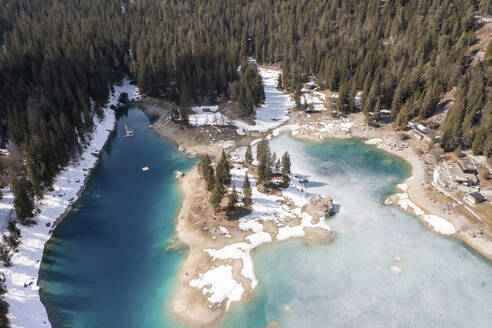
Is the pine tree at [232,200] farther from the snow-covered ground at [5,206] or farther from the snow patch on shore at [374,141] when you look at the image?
the snow patch on shore at [374,141]

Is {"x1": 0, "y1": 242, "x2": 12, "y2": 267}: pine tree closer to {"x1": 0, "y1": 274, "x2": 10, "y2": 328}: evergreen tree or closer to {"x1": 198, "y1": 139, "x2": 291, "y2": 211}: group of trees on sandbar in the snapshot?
{"x1": 0, "y1": 274, "x2": 10, "y2": 328}: evergreen tree

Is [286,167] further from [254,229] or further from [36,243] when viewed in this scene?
[36,243]

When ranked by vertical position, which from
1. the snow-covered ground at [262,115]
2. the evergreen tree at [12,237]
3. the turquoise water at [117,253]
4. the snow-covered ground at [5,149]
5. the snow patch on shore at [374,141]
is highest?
the snow-covered ground at [262,115]

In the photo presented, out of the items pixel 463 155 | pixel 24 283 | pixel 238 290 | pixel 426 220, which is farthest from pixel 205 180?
pixel 463 155

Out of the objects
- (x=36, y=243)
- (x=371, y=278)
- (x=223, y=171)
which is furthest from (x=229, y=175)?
(x=36, y=243)

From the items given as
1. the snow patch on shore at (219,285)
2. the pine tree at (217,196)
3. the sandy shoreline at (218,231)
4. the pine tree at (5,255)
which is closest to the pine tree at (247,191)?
the pine tree at (217,196)

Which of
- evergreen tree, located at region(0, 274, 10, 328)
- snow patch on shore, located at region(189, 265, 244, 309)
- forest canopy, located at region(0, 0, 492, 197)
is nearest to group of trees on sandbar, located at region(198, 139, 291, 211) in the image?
snow patch on shore, located at region(189, 265, 244, 309)

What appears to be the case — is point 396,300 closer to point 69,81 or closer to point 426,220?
point 426,220
